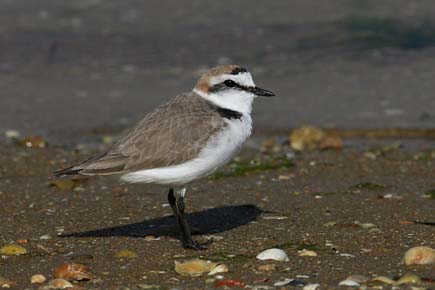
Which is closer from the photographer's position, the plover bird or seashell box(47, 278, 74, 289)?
seashell box(47, 278, 74, 289)

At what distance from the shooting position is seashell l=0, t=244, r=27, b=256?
643cm

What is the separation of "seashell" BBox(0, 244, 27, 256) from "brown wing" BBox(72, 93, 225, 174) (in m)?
0.63

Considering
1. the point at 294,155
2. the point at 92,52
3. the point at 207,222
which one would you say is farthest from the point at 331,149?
the point at 92,52

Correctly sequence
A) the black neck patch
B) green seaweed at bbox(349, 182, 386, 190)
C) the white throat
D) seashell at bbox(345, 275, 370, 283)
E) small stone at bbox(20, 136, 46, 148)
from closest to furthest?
seashell at bbox(345, 275, 370, 283) → the black neck patch → the white throat → green seaweed at bbox(349, 182, 386, 190) → small stone at bbox(20, 136, 46, 148)

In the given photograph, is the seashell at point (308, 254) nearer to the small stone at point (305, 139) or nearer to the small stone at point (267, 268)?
the small stone at point (267, 268)

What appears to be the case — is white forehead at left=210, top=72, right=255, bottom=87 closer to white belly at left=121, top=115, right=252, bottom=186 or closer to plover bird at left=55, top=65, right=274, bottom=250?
plover bird at left=55, top=65, right=274, bottom=250

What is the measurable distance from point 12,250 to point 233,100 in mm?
1835

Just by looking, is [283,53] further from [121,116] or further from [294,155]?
[294,155]

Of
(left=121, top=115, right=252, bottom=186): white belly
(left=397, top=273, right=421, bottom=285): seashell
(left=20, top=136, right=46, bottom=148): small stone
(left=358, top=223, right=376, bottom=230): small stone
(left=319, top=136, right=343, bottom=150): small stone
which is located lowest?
(left=358, top=223, right=376, bottom=230): small stone

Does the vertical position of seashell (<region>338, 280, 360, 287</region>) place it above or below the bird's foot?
above

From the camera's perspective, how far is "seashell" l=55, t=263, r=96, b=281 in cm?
574

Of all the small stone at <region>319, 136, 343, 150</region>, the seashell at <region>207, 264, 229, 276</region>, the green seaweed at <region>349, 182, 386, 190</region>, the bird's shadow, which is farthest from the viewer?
the small stone at <region>319, 136, 343, 150</region>

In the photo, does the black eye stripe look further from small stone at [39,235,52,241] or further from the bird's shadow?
small stone at [39,235,52,241]

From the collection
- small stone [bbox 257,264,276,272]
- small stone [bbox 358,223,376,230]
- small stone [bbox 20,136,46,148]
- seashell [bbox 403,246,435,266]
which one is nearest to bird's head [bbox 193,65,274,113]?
small stone [bbox 358,223,376,230]
